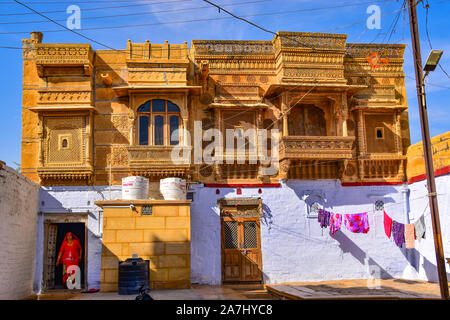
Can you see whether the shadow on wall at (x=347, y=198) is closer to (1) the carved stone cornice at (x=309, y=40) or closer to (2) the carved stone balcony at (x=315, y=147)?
(2) the carved stone balcony at (x=315, y=147)

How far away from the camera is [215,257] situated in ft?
50.2

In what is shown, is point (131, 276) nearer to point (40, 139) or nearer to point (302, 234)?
point (40, 139)

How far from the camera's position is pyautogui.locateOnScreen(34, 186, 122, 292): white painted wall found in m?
14.9

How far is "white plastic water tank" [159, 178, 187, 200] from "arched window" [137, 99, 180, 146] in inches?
68.6

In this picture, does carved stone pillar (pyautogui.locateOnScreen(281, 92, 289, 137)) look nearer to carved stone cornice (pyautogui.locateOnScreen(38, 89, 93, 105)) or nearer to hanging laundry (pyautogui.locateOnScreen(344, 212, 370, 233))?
hanging laundry (pyautogui.locateOnScreen(344, 212, 370, 233))

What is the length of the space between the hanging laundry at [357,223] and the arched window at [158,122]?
6.56 m

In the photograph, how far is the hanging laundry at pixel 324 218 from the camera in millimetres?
15828

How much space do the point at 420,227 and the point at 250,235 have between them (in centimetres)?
566

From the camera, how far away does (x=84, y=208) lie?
50.0ft

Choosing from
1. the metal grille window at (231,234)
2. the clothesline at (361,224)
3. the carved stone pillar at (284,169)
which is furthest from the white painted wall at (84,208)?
the clothesline at (361,224)

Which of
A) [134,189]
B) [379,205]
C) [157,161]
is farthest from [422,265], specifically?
[134,189]

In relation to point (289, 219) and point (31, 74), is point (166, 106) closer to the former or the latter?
point (31, 74)
